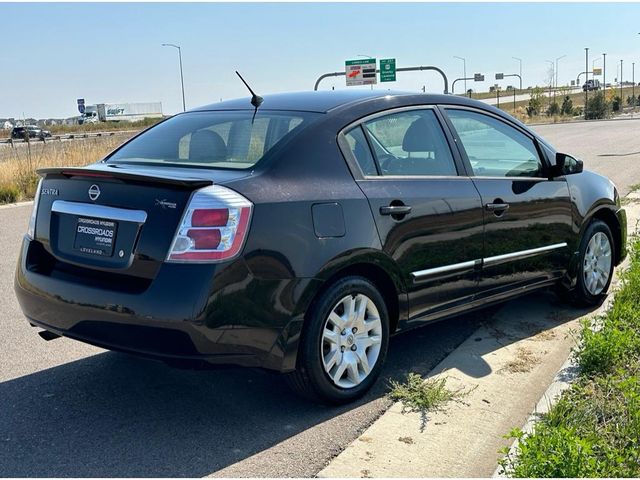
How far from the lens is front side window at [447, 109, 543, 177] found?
4863mm

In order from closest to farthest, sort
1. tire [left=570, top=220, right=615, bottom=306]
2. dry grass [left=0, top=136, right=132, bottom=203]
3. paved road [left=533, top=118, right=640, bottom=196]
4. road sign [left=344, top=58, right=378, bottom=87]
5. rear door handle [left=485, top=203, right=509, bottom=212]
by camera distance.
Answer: rear door handle [left=485, top=203, right=509, bottom=212]
tire [left=570, top=220, right=615, bottom=306]
dry grass [left=0, top=136, right=132, bottom=203]
paved road [left=533, top=118, right=640, bottom=196]
road sign [left=344, top=58, right=378, bottom=87]

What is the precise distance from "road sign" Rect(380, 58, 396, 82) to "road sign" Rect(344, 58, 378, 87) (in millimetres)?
2185

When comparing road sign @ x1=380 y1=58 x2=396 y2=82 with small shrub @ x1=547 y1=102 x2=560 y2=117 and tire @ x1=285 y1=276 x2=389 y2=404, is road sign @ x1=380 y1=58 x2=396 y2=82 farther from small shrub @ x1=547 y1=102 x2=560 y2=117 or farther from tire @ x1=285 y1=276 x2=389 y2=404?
tire @ x1=285 y1=276 x2=389 y2=404

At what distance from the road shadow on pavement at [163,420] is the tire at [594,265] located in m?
1.55

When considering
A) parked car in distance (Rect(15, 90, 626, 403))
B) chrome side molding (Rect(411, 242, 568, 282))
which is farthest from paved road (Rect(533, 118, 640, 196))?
parked car in distance (Rect(15, 90, 626, 403))

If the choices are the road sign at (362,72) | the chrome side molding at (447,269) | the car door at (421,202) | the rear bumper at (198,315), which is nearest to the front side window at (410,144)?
the car door at (421,202)

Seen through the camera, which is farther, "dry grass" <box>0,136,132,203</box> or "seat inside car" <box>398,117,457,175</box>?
"dry grass" <box>0,136,132,203</box>

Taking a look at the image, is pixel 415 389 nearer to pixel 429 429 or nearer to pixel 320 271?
pixel 429 429

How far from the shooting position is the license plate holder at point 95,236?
3592 mm

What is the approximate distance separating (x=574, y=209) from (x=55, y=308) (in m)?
3.77

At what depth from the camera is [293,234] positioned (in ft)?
11.8

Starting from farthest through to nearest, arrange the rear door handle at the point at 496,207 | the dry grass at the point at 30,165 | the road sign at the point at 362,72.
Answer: the road sign at the point at 362,72 → the dry grass at the point at 30,165 → the rear door handle at the point at 496,207

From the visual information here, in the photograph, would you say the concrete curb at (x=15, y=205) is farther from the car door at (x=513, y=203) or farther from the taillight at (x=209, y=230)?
the taillight at (x=209, y=230)

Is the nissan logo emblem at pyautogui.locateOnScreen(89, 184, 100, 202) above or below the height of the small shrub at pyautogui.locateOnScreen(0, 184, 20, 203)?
above
